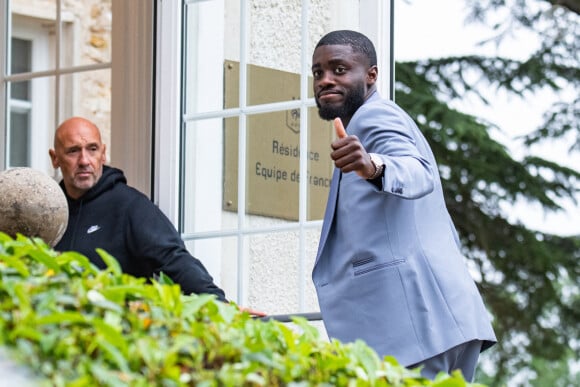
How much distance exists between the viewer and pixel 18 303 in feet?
6.42

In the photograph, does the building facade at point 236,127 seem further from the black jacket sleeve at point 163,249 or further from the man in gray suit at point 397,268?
the man in gray suit at point 397,268

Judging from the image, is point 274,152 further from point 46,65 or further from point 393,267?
point 46,65

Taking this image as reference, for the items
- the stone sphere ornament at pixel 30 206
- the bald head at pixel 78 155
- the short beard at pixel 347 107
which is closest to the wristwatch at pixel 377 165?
the short beard at pixel 347 107

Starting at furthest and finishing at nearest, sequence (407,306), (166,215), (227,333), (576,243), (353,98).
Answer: (576,243)
(166,215)
(353,98)
(407,306)
(227,333)

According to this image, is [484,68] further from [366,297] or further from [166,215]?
[366,297]

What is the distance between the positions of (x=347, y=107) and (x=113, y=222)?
1598 mm

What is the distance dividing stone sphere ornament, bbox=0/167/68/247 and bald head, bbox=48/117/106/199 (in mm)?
1798

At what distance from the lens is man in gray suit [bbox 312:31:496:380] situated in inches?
130

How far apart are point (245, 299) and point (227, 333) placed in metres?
3.05

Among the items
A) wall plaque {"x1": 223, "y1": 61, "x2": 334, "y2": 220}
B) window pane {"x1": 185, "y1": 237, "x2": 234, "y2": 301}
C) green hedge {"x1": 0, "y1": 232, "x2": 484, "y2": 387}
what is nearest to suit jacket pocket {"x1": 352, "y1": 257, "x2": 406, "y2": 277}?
green hedge {"x1": 0, "y1": 232, "x2": 484, "y2": 387}

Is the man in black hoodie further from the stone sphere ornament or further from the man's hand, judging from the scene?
the man's hand

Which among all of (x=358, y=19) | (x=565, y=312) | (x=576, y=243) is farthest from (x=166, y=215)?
(x=565, y=312)

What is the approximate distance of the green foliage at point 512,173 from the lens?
12.8 metres

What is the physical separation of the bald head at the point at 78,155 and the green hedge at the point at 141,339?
9.09 ft
